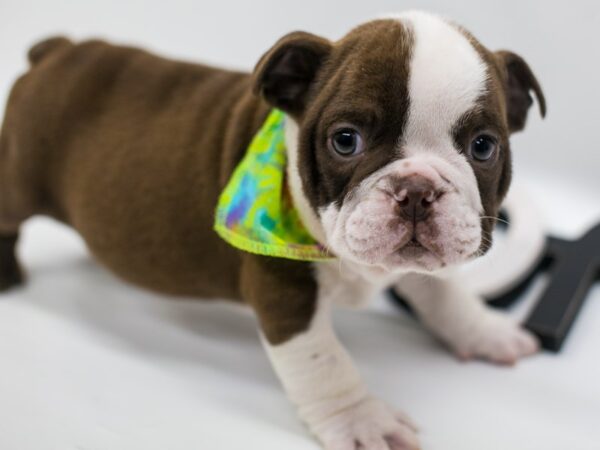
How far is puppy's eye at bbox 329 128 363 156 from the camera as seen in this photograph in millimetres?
1604

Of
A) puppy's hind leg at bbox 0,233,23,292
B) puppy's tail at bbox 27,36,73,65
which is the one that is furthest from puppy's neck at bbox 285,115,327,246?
puppy's hind leg at bbox 0,233,23,292

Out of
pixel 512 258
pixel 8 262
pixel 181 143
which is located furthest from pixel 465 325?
pixel 8 262

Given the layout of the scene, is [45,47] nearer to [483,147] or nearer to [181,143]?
[181,143]

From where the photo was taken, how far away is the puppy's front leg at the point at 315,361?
1.86 meters

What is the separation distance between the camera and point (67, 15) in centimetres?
360

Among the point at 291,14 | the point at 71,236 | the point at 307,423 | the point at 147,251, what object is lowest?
the point at 71,236

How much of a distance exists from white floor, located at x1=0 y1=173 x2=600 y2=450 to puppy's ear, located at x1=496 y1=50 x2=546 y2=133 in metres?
0.70

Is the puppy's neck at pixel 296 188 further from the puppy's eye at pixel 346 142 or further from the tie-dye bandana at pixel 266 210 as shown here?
the puppy's eye at pixel 346 142

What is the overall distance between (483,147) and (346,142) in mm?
280

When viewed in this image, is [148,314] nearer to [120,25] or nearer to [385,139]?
[385,139]

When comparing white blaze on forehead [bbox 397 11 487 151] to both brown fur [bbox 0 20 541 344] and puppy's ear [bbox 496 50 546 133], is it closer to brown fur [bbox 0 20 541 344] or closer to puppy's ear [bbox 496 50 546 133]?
brown fur [bbox 0 20 541 344]

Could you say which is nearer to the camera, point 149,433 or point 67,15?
point 149,433

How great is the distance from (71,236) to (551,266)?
1.71 meters

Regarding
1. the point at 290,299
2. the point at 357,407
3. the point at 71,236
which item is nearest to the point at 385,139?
the point at 290,299
